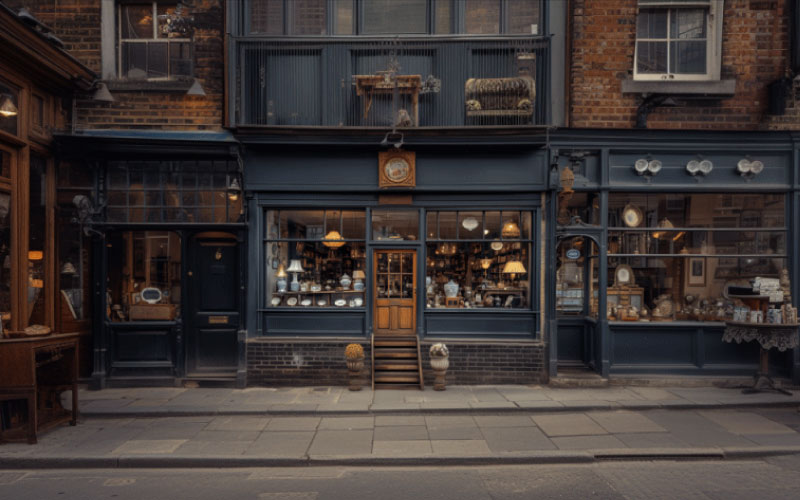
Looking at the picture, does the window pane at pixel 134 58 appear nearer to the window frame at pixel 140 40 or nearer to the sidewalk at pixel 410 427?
the window frame at pixel 140 40

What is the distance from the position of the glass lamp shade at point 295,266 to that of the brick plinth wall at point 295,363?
4.78 feet

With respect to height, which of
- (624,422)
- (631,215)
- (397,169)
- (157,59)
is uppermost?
(157,59)

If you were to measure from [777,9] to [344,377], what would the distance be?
11.1 metres

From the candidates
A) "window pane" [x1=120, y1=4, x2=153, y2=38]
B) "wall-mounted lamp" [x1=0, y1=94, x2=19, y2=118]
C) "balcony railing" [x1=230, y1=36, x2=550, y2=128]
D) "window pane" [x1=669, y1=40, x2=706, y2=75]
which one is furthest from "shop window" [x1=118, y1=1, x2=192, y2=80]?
"window pane" [x1=669, y1=40, x2=706, y2=75]

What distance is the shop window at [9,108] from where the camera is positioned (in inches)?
309

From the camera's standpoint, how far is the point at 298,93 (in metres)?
9.58

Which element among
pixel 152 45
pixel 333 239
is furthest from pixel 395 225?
pixel 152 45

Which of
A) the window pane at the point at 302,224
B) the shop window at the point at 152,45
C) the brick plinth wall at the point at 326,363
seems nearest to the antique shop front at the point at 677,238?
the brick plinth wall at the point at 326,363

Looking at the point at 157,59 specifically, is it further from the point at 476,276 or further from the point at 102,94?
the point at 476,276

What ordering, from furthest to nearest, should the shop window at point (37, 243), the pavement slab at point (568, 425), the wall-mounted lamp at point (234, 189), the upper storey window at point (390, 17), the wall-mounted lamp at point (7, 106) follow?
the upper storey window at point (390, 17)
the wall-mounted lamp at point (234, 189)
the shop window at point (37, 243)
the wall-mounted lamp at point (7, 106)
the pavement slab at point (568, 425)

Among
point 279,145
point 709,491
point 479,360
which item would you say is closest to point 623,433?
point 709,491

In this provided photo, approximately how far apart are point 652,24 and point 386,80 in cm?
561

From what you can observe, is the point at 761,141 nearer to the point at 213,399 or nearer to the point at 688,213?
the point at 688,213

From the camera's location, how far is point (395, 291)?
9766mm
